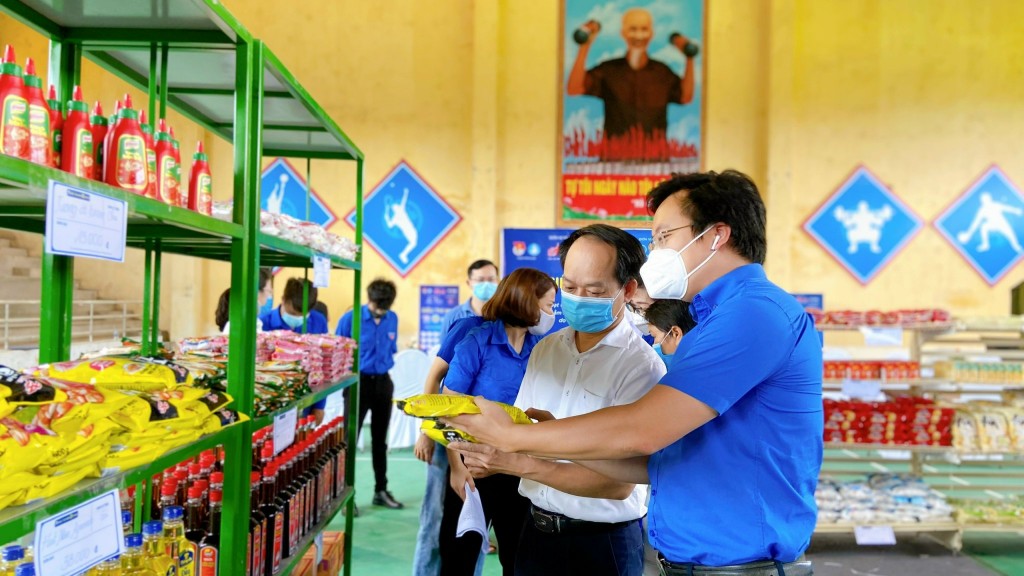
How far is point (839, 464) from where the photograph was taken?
835 centimetres

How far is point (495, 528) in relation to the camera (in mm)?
3303

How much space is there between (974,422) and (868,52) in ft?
22.0

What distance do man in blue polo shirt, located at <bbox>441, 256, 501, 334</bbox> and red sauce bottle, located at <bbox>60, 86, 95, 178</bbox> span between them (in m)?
3.55

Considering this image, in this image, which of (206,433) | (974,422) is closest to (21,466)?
(206,433)

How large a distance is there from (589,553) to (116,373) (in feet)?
4.91

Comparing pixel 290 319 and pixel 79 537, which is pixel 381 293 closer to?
pixel 290 319

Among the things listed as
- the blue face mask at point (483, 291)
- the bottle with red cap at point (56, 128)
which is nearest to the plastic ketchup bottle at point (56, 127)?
the bottle with red cap at point (56, 128)

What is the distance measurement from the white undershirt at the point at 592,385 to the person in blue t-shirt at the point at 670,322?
1.31m

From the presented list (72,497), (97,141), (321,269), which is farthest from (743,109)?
(72,497)

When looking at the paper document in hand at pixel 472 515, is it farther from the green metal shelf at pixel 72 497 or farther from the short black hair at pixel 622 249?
the green metal shelf at pixel 72 497

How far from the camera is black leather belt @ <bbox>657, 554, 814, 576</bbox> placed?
162 cm

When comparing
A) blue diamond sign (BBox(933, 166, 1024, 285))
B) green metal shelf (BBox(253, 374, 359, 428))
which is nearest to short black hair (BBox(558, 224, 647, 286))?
green metal shelf (BBox(253, 374, 359, 428))

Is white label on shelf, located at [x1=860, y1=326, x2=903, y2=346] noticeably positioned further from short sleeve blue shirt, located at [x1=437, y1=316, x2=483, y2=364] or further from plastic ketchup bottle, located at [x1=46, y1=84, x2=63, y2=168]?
plastic ketchup bottle, located at [x1=46, y1=84, x2=63, y2=168]

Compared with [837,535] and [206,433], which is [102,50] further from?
[837,535]
